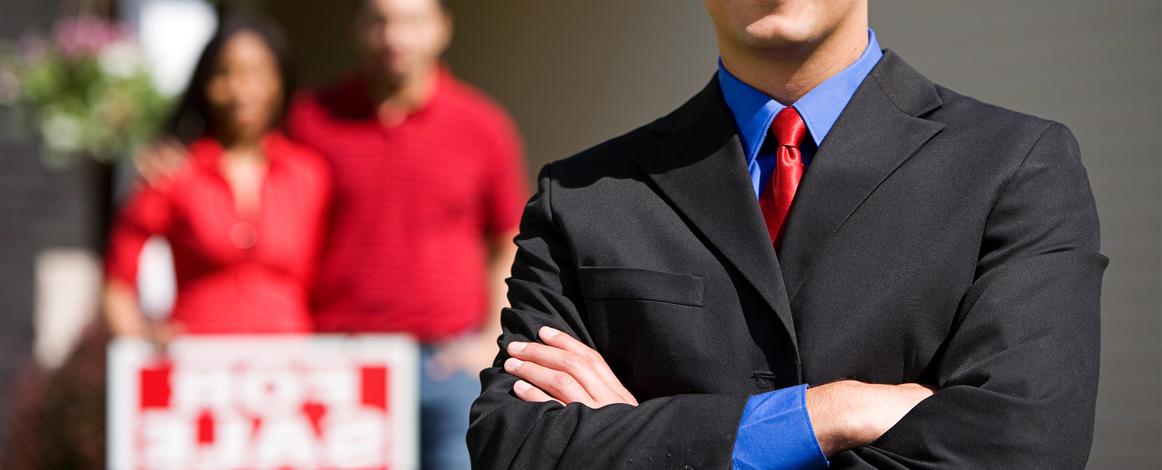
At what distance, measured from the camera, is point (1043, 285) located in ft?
5.93

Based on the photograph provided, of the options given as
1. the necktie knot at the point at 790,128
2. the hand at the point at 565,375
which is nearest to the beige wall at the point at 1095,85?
the necktie knot at the point at 790,128

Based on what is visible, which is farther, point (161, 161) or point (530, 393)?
point (161, 161)

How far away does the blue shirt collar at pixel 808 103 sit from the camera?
197 centimetres

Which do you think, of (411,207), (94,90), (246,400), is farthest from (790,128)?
(94,90)

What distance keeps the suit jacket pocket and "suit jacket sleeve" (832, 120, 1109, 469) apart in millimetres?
277

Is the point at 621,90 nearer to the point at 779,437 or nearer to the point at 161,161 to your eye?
the point at 161,161

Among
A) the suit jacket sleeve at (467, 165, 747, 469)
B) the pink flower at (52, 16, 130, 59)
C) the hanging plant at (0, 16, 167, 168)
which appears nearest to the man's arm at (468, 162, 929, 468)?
the suit jacket sleeve at (467, 165, 747, 469)

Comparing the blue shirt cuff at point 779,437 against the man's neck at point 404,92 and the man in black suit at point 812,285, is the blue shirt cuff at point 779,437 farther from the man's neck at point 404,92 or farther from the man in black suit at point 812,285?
the man's neck at point 404,92

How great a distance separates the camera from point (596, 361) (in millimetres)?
1972

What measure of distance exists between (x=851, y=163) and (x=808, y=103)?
116mm

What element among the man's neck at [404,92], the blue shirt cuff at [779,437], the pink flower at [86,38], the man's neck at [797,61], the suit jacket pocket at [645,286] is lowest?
the blue shirt cuff at [779,437]

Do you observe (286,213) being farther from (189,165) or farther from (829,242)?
(829,242)

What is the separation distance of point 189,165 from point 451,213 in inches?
36.5

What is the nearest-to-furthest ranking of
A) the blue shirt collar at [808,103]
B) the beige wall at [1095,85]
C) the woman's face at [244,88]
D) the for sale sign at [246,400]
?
1. the blue shirt collar at [808,103]
2. the for sale sign at [246,400]
3. the woman's face at [244,88]
4. the beige wall at [1095,85]
